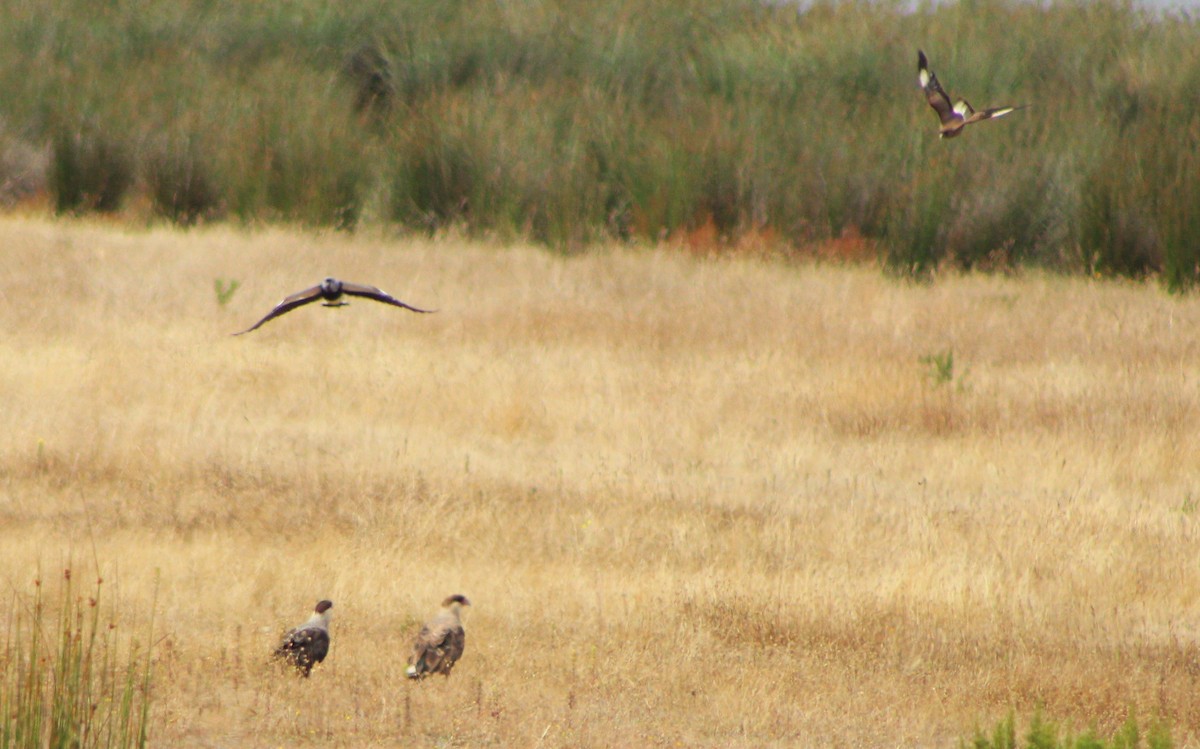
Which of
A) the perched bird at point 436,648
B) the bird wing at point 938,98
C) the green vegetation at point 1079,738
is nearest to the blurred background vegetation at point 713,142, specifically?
the bird wing at point 938,98

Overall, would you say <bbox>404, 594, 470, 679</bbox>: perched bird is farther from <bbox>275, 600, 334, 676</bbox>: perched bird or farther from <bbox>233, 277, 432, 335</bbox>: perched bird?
<bbox>233, 277, 432, 335</bbox>: perched bird

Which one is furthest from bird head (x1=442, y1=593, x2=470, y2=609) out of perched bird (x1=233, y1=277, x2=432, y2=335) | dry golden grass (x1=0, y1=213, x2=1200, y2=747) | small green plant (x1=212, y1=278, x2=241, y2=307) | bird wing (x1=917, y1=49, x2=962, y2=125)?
small green plant (x1=212, y1=278, x2=241, y2=307)

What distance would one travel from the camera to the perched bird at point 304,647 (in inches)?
236

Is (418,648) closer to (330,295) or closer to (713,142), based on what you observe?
(330,295)

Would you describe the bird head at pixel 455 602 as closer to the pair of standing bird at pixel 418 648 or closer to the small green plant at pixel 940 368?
the pair of standing bird at pixel 418 648

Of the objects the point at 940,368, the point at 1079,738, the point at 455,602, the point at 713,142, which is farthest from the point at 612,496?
the point at 713,142

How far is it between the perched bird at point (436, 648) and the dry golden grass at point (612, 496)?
0.08 meters

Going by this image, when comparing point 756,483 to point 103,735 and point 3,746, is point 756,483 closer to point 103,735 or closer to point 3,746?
point 103,735

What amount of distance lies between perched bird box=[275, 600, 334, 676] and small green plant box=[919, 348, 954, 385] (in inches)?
266

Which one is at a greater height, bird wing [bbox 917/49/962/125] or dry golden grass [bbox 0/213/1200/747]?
bird wing [bbox 917/49/962/125]

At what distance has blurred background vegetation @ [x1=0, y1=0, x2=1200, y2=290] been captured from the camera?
56.8 ft

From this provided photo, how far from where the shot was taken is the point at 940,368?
11.8m

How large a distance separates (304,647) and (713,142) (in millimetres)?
13003

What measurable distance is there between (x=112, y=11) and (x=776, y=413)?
682 inches
